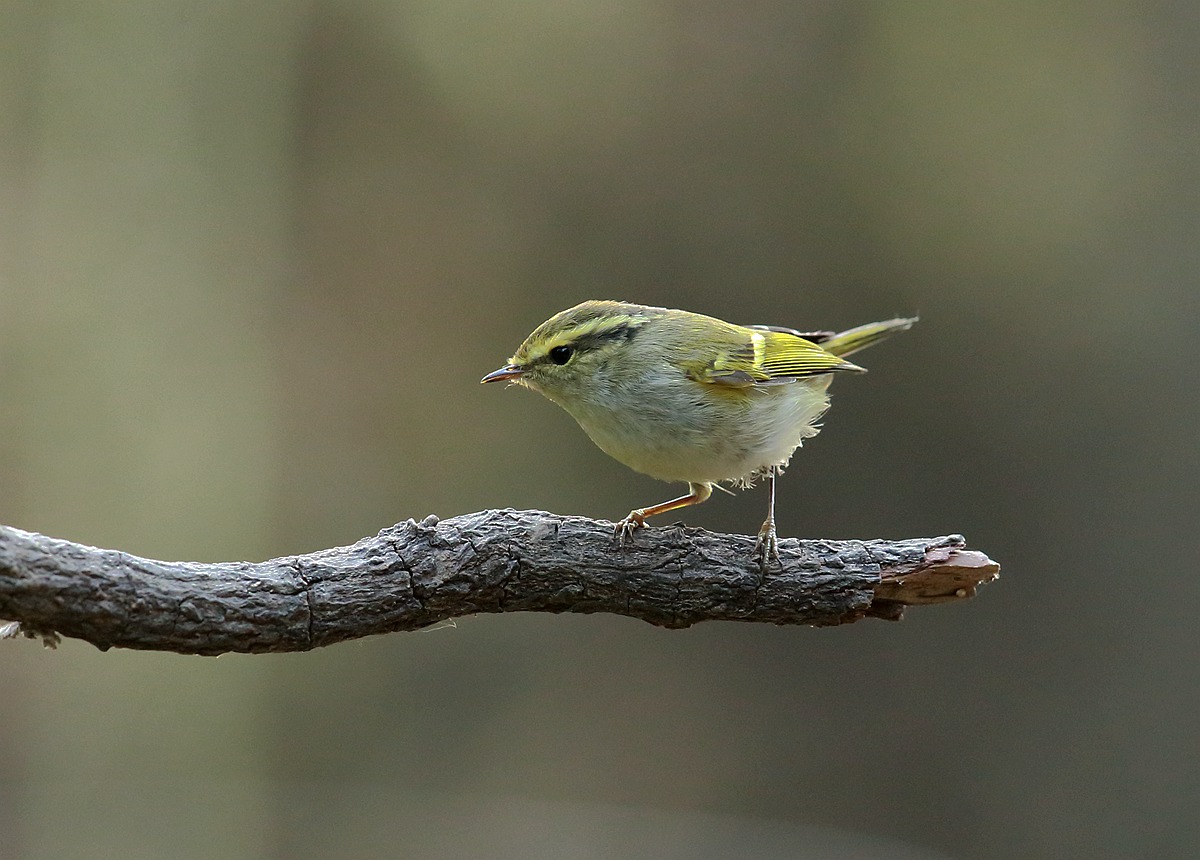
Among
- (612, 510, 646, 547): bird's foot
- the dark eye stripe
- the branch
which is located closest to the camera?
the branch

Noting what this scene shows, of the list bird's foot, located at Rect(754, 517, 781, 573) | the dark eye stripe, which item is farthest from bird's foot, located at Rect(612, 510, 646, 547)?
the dark eye stripe

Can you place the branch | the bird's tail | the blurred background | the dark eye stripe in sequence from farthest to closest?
the blurred background < the bird's tail < the dark eye stripe < the branch

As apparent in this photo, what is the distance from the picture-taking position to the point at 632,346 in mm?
3373

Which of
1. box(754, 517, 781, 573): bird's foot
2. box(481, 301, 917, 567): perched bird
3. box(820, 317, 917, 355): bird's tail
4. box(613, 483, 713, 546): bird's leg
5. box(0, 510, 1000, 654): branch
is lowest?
box(0, 510, 1000, 654): branch

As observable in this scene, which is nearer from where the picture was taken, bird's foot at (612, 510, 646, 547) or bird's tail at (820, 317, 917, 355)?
bird's foot at (612, 510, 646, 547)


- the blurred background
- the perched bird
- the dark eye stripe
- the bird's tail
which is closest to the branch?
the perched bird

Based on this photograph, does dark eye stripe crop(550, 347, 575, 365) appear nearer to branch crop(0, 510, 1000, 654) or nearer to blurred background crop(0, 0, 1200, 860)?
branch crop(0, 510, 1000, 654)

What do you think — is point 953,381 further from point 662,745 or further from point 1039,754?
point 662,745

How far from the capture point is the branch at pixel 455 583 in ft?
6.97

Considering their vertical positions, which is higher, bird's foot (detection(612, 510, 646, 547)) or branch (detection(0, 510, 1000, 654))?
bird's foot (detection(612, 510, 646, 547))

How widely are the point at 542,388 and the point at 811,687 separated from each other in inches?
147

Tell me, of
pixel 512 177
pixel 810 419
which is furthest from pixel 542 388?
pixel 512 177

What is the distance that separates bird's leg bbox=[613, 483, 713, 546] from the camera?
285cm

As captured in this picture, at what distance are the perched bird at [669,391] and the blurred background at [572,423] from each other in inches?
99.1
